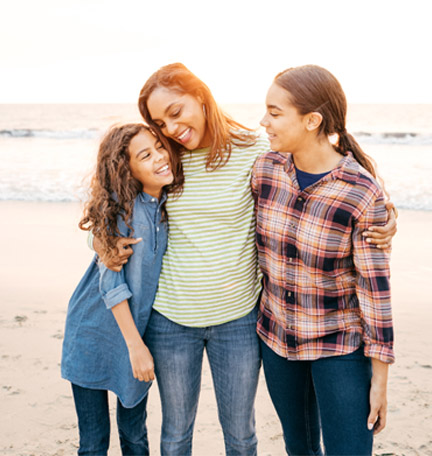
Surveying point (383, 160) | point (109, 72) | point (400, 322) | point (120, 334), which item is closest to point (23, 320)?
point (120, 334)

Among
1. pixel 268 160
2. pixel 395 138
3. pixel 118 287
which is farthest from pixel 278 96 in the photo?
pixel 395 138

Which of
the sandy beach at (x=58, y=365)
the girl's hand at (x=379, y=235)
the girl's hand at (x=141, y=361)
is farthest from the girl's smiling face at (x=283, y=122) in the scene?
the sandy beach at (x=58, y=365)

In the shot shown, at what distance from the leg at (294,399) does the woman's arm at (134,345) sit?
0.53 meters

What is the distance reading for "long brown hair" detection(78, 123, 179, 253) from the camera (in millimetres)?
1979

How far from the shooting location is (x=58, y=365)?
13.0 feet

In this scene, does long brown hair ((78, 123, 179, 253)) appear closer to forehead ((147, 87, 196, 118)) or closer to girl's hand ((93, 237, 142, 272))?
girl's hand ((93, 237, 142, 272))

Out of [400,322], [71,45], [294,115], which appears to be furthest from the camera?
[71,45]

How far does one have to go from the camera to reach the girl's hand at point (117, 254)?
1.97 m

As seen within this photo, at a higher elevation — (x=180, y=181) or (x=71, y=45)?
(x=71, y=45)

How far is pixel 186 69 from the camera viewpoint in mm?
2072

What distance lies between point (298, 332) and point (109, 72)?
4288cm

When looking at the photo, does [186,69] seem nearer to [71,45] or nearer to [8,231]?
[8,231]

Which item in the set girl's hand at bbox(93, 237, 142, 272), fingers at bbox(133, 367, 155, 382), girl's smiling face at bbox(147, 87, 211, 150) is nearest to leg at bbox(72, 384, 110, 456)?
fingers at bbox(133, 367, 155, 382)

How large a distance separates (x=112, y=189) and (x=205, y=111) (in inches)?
21.8
